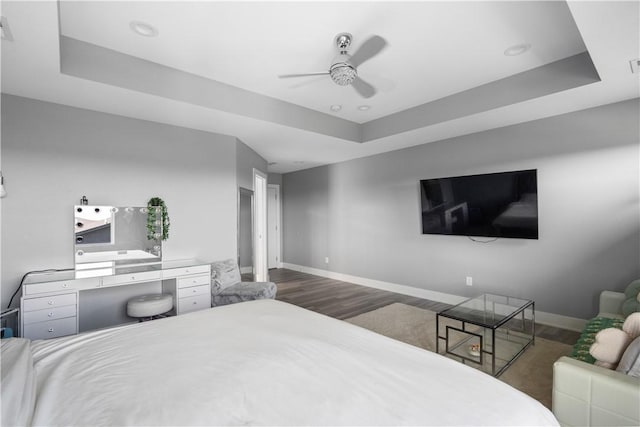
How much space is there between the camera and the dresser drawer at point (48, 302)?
8.52 feet

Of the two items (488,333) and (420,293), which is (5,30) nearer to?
(488,333)

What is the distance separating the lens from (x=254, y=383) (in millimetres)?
1214

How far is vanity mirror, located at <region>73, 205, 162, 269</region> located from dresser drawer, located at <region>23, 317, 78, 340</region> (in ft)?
2.09

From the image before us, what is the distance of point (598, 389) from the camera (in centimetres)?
157

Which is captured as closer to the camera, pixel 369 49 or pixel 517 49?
pixel 369 49

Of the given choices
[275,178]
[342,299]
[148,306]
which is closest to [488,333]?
[342,299]

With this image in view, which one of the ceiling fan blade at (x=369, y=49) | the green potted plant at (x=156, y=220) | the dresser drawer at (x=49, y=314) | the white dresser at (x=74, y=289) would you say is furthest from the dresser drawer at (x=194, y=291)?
the ceiling fan blade at (x=369, y=49)

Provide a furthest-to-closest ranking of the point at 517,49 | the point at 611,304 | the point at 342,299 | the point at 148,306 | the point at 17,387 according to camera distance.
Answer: the point at 342,299 < the point at 148,306 < the point at 611,304 < the point at 517,49 < the point at 17,387

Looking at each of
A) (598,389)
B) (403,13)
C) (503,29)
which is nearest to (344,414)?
(598,389)

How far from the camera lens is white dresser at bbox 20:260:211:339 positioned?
2.63 meters

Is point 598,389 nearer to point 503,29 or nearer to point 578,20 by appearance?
point 578,20

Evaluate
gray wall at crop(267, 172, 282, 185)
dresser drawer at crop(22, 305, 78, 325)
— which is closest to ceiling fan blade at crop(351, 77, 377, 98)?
dresser drawer at crop(22, 305, 78, 325)

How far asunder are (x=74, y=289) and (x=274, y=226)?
5.02 m

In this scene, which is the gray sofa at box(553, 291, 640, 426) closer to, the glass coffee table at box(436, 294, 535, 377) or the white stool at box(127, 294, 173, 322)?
the glass coffee table at box(436, 294, 535, 377)
